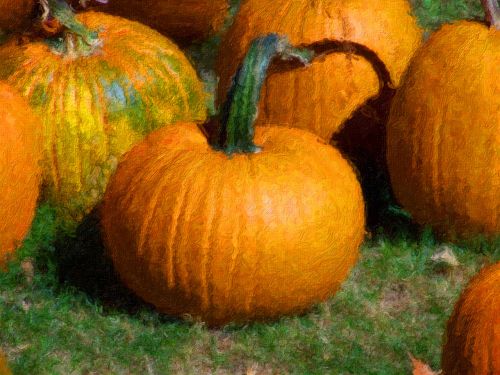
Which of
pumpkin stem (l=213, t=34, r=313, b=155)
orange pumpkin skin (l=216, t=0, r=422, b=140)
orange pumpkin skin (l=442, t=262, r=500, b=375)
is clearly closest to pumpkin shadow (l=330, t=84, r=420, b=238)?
orange pumpkin skin (l=216, t=0, r=422, b=140)

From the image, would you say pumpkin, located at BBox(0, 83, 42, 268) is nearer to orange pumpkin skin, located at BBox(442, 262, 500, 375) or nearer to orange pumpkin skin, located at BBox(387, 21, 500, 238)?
orange pumpkin skin, located at BBox(387, 21, 500, 238)

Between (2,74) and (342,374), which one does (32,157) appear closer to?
(2,74)

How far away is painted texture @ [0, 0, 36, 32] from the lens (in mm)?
6523

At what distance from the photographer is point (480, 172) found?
4449 millimetres

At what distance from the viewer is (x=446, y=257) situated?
461cm

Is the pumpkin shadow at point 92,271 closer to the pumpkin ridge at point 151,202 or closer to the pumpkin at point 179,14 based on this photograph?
the pumpkin ridge at point 151,202

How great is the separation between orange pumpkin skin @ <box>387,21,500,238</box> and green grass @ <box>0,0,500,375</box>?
19 centimetres

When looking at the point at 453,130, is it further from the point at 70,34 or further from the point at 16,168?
the point at 16,168

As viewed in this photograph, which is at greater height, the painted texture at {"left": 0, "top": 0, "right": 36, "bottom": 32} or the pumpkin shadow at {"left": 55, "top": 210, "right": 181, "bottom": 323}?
the painted texture at {"left": 0, "top": 0, "right": 36, "bottom": 32}

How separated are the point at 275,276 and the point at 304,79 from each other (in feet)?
4.01

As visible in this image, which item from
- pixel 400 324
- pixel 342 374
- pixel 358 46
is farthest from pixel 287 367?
pixel 358 46

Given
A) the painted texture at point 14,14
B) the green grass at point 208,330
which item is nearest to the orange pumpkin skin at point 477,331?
the green grass at point 208,330

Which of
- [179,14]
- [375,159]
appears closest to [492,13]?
[375,159]

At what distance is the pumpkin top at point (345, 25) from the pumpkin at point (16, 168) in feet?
3.74
